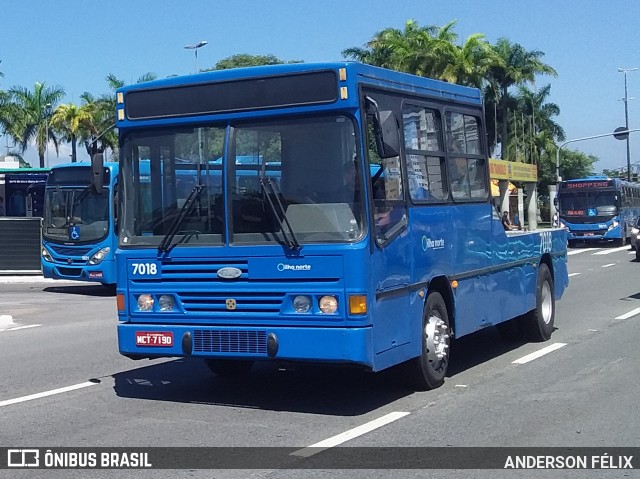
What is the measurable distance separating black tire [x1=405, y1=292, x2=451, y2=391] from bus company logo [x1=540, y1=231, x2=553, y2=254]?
12.1 feet

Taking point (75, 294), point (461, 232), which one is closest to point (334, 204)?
point (461, 232)

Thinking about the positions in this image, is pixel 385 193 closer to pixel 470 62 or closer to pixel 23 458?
pixel 23 458

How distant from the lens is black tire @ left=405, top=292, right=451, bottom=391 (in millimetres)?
8883

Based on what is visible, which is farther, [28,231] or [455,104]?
[28,231]

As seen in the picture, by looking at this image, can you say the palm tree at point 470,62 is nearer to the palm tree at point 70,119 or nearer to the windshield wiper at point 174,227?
the palm tree at point 70,119

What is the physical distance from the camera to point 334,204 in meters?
7.80

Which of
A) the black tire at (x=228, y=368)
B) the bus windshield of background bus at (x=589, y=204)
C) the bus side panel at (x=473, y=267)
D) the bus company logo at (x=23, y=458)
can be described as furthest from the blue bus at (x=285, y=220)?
the bus windshield of background bus at (x=589, y=204)

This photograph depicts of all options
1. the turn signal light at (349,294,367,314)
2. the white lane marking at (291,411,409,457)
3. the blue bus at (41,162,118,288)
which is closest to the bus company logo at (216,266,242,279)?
the turn signal light at (349,294,367,314)

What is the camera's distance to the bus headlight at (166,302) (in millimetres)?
8400

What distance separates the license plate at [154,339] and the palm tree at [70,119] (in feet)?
191

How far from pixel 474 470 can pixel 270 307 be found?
7.80 ft

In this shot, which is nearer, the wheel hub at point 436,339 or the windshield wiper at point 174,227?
the windshield wiper at point 174,227

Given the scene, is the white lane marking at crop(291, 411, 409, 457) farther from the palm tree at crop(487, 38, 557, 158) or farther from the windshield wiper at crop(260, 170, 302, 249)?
the palm tree at crop(487, 38, 557, 158)

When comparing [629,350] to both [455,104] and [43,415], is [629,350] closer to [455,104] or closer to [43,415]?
[455,104]
